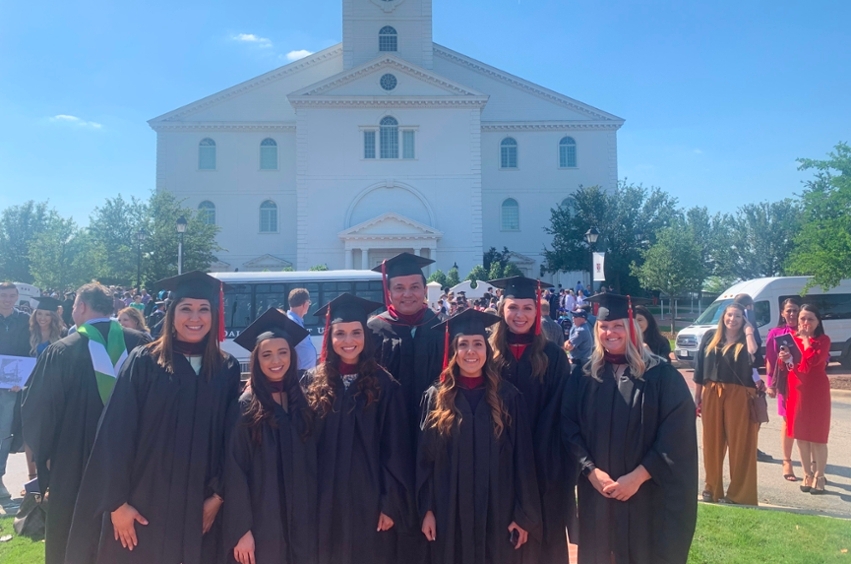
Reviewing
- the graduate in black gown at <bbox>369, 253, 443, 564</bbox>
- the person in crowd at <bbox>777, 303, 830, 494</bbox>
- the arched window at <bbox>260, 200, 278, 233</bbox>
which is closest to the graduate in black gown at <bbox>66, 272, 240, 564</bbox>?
the graduate in black gown at <bbox>369, 253, 443, 564</bbox>

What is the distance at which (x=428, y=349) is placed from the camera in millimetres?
4695

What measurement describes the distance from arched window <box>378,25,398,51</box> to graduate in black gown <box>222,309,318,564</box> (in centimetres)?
3667

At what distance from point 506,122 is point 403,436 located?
36708 mm

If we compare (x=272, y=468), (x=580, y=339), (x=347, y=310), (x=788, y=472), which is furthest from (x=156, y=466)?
(x=580, y=339)

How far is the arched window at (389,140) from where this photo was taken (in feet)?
114

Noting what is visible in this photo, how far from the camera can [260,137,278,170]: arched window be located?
3781 cm

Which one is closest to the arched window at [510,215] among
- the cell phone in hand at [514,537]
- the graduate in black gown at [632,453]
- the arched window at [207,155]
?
the arched window at [207,155]

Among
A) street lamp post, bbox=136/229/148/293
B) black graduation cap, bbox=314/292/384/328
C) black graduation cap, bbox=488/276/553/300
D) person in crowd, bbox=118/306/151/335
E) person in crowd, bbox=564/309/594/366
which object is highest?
street lamp post, bbox=136/229/148/293

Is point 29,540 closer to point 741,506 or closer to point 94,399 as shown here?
point 94,399

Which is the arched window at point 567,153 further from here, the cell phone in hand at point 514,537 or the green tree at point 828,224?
the cell phone in hand at point 514,537

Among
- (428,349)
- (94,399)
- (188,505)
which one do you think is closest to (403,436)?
(428,349)

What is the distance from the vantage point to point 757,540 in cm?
504

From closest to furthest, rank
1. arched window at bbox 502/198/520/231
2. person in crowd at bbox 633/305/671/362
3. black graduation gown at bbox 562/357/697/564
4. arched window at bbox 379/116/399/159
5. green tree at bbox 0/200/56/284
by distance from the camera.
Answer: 1. black graduation gown at bbox 562/357/697/564
2. person in crowd at bbox 633/305/671/362
3. arched window at bbox 379/116/399/159
4. arched window at bbox 502/198/520/231
5. green tree at bbox 0/200/56/284

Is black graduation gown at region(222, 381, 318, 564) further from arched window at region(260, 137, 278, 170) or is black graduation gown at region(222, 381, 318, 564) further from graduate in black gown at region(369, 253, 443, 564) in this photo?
arched window at region(260, 137, 278, 170)
